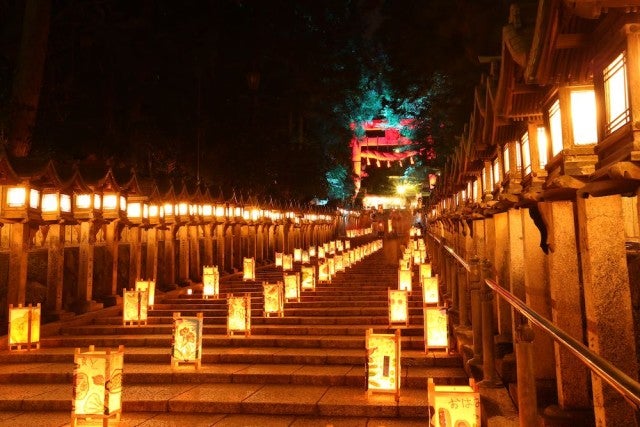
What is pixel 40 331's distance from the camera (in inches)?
448

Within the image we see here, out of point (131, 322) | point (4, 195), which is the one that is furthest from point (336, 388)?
point (4, 195)

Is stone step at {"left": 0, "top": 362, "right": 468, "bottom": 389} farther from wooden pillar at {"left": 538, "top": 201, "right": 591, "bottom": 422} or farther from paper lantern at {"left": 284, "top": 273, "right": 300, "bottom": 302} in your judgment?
paper lantern at {"left": 284, "top": 273, "right": 300, "bottom": 302}

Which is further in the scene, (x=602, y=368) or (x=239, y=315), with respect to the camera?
(x=239, y=315)

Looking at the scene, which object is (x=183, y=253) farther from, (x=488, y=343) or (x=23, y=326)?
(x=488, y=343)

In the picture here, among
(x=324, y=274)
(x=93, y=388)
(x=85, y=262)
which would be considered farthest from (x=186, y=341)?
(x=324, y=274)

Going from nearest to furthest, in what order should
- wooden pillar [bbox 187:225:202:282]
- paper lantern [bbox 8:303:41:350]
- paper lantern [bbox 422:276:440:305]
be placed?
paper lantern [bbox 8:303:41:350] < paper lantern [bbox 422:276:440:305] < wooden pillar [bbox 187:225:202:282]

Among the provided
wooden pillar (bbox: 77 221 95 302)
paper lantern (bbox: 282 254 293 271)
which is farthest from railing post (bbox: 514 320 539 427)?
paper lantern (bbox: 282 254 293 271)

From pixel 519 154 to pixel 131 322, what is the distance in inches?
364

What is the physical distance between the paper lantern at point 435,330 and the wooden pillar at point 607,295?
4.08 metres

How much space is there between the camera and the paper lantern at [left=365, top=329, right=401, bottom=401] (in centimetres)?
720

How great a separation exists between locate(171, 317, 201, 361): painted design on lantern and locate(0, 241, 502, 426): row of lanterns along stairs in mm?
256

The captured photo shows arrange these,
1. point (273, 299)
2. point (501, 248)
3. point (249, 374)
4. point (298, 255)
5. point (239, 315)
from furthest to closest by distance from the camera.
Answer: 1. point (298, 255)
2. point (273, 299)
3. point (239, 315)
4. point (501, 248)
5. point (249, 374)

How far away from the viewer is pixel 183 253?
19.1 meters

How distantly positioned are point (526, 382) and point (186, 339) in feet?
20.8
